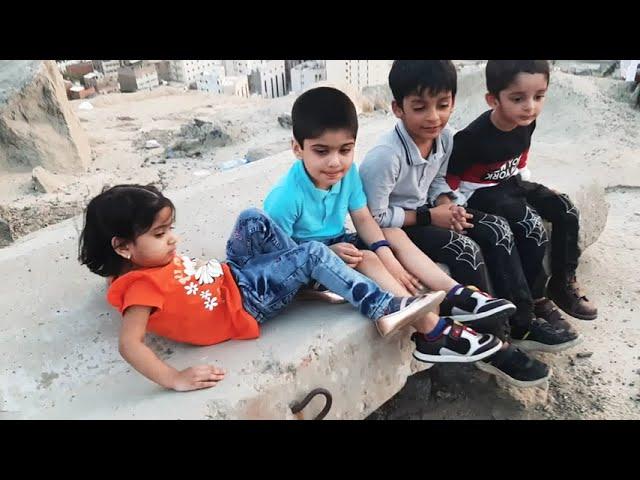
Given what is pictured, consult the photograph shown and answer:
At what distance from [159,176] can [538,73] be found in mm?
4804

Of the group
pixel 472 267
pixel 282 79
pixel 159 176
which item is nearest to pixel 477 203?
pixel 472 267

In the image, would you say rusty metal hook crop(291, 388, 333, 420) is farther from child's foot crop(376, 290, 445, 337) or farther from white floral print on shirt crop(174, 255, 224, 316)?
white floral print on shirt crop(174, 255, 224, 316)

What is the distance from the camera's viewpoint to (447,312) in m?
2.25

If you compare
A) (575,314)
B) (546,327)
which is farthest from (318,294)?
(575,314)

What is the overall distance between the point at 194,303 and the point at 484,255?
4.19 ft

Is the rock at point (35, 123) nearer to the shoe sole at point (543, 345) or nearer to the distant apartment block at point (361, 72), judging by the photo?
the distant apartment block at point (361, 72)

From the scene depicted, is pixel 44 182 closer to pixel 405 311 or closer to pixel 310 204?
pixel 310 204

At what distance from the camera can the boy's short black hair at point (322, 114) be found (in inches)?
82.4

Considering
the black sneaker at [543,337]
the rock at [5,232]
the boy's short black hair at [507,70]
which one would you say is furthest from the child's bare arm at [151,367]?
the rock at [5,232]

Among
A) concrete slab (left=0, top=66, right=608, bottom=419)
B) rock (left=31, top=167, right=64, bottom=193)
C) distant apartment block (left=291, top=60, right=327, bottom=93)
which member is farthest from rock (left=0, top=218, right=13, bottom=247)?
distant apartment block (left=291, top=60, right=327, bottom=93)

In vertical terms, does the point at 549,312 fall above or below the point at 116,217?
below

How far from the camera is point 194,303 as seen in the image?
6.46 ft

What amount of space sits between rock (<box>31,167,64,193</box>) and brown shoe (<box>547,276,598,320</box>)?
491 cm

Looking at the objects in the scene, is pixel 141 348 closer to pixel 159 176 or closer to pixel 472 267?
pixel 472 267
